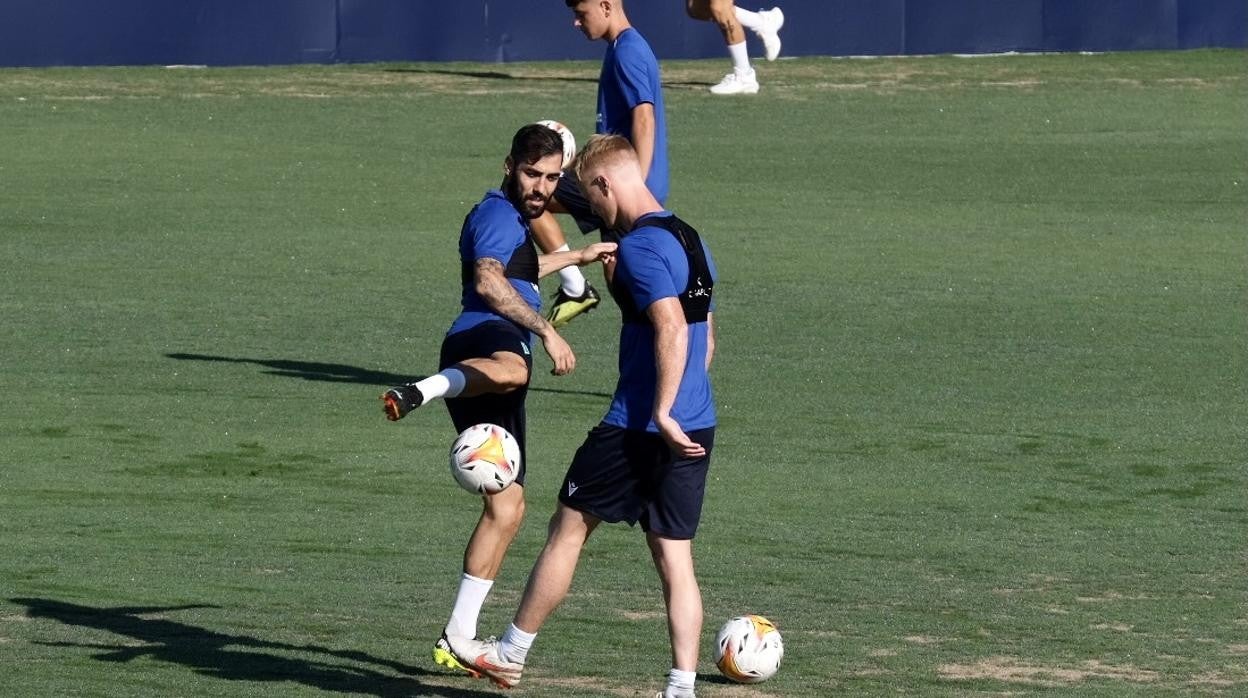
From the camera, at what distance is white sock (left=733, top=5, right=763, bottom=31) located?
2716 centimetres

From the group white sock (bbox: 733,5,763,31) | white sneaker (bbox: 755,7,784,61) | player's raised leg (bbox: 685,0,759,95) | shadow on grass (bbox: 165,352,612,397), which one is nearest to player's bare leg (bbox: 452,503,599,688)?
shadow on grass (bbox: 165,352,612,397)

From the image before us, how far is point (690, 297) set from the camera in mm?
6898

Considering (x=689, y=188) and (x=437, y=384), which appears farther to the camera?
(x=689, y=188)

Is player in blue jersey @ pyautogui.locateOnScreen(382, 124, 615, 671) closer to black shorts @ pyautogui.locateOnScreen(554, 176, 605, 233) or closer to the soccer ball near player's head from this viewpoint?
the soccer ball near player's head

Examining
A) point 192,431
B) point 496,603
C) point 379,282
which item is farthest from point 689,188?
point 496,603

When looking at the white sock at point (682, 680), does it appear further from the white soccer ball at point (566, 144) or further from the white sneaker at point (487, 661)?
the white soccer ball at point (566, 144)

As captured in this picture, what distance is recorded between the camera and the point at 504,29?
28.6 metres

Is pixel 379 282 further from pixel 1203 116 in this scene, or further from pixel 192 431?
pixel 1203 116

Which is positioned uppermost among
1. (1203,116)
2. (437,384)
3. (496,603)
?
(437,384)

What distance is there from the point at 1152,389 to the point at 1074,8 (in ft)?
57.8

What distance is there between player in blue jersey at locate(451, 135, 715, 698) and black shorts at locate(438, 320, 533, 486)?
829 millimetres

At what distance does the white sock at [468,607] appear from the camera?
7.53 meters

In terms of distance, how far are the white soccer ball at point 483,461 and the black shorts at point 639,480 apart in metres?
0.51

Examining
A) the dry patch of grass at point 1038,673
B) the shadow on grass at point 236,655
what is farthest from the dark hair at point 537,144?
the dry patch of grass at point 1038,673
